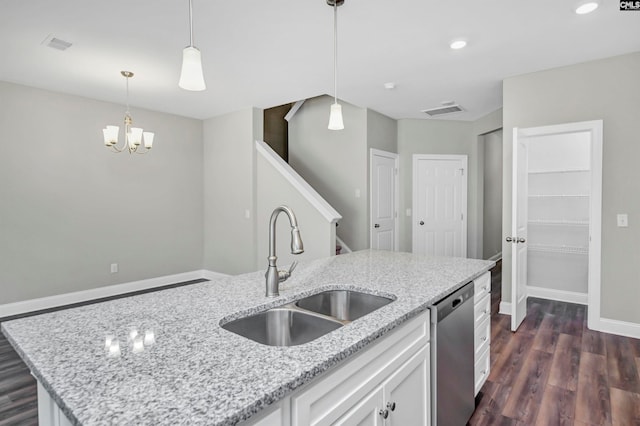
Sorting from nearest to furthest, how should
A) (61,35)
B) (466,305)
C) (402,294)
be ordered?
1. (402,294)
2. (466,305)
3. (61,35)

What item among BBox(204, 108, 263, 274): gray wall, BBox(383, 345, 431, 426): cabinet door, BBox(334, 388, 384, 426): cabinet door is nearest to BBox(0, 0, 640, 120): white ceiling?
BBox(204, 108, 263, 274): gray wall

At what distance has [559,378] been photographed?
2.54 meters

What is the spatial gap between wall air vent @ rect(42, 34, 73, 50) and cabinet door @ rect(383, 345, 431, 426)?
11.7 feet

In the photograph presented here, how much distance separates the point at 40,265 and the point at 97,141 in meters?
1.67

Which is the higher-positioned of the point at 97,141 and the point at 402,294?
the point at 97,141

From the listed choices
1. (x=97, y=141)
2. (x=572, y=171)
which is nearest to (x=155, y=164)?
(x=97, y=141)

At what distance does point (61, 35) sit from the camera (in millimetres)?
2832

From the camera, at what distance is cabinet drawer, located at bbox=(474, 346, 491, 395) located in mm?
2154

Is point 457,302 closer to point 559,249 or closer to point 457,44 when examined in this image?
point 457,44

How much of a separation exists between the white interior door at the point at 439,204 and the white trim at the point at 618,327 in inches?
102

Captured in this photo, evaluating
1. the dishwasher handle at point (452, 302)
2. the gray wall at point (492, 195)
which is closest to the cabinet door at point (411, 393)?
the dishwasher handle at point (452, 302)

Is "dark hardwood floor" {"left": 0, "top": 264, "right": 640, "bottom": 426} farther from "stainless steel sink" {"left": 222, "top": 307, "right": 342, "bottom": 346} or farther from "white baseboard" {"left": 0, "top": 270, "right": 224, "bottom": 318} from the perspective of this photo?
"stainless steel sink" {"left": 222, "top": 307, "right": 342, "bottom": 346}

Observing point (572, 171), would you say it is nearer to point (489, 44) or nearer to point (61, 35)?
point (489, 44)

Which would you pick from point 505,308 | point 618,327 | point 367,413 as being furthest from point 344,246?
point 367,413
